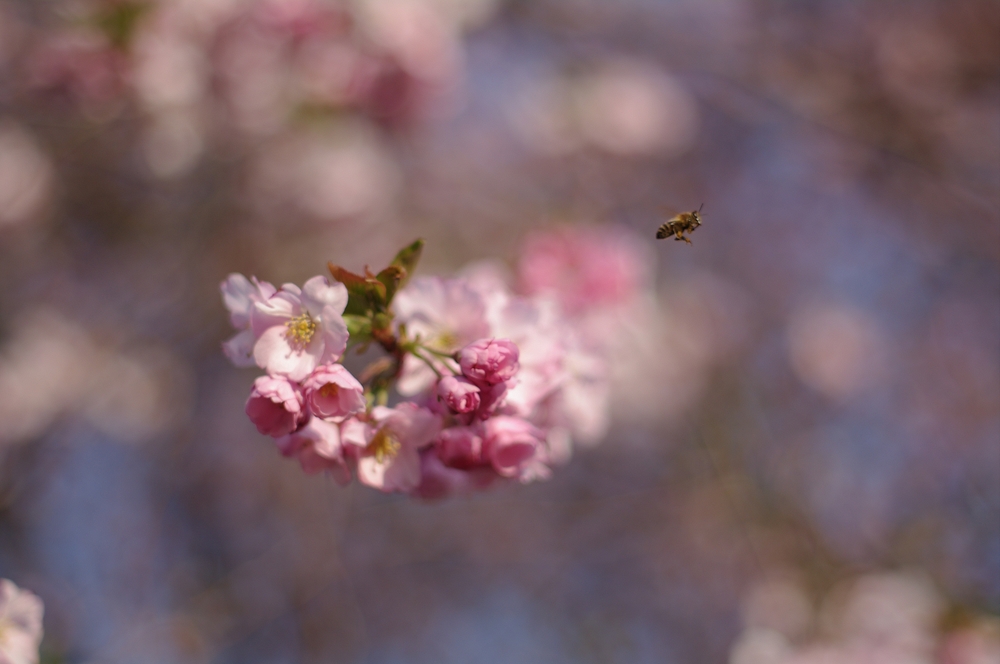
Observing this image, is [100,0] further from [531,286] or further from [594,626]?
[594,626]

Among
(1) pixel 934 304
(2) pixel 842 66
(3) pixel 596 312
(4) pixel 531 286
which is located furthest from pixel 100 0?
(1) pixel 934 304

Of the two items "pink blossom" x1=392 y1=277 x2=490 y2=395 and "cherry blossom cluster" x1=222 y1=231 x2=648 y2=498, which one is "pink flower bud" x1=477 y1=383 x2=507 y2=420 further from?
"pink blossom" x1=392 y1=277 x2=490 y2=395

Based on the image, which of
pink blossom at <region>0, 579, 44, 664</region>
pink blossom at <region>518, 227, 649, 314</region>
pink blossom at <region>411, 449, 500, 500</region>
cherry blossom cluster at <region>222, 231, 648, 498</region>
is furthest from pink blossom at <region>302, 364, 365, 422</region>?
pink blossom at <region>518, 227, 649, 314</region>

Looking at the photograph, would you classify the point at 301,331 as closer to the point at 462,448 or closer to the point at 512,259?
the point at 462,448

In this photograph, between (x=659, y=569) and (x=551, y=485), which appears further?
(x=551, y=485)

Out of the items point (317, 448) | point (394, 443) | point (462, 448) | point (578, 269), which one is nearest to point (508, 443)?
point (462, 448)

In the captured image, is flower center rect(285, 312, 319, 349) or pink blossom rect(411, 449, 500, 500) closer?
flower center rect(285, 312, 319, 349)
